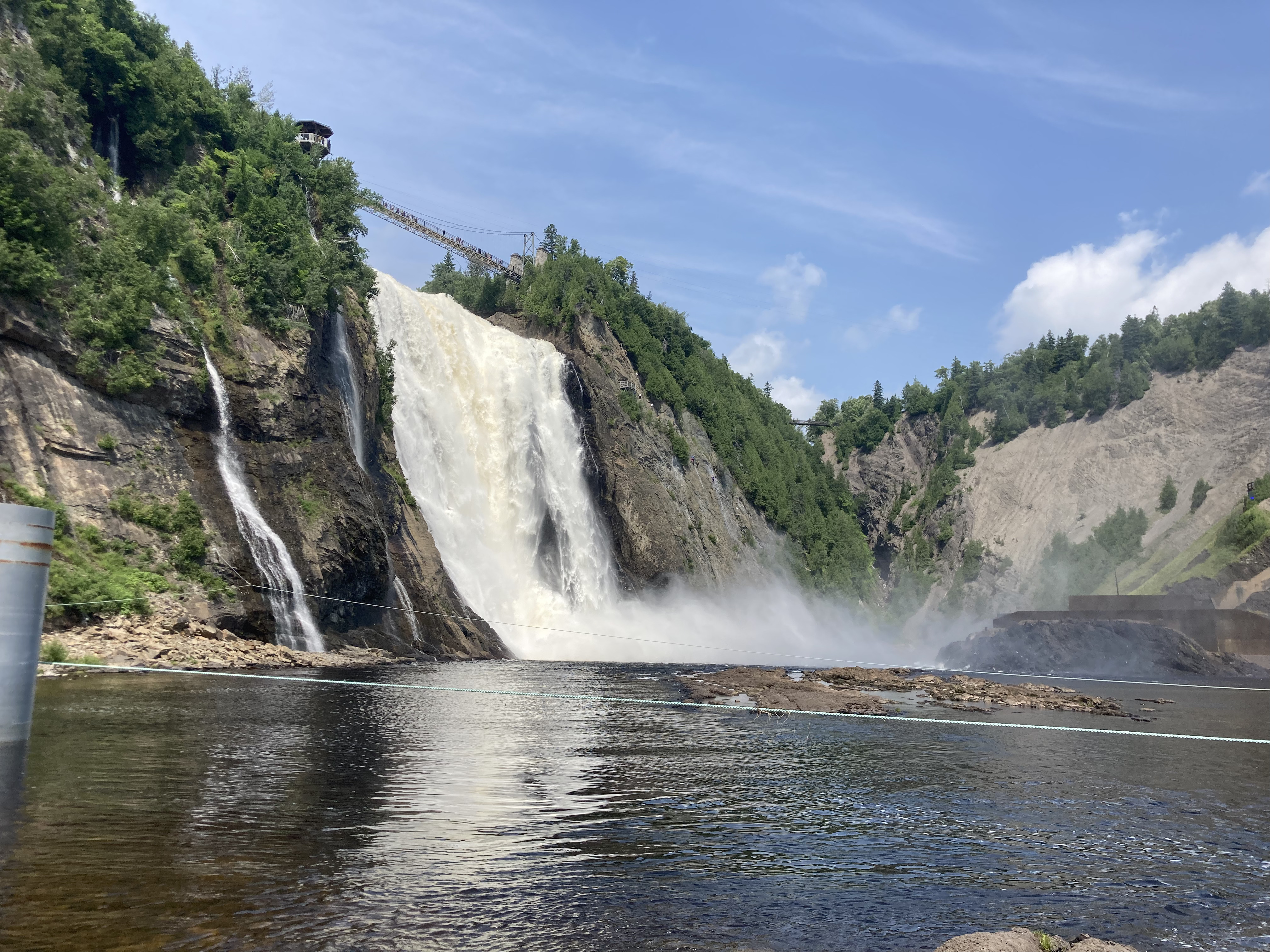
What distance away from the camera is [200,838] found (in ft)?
24.2

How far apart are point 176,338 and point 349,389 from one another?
37.8ft

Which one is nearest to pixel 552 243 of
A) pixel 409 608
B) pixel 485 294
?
pixel 485 294

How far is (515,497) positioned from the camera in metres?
51.6

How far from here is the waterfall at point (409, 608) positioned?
118 ft

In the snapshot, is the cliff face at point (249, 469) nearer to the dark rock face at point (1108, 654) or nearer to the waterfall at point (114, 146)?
the waterfall at point (114, 146)

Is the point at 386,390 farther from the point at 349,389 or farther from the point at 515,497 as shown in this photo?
the point at 515,497

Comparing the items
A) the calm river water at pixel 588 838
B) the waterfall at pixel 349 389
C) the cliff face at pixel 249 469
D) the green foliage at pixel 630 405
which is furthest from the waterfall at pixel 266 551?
the green foliage at pixel 630 405

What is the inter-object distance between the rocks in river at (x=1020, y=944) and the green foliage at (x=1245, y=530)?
67625 millimetres

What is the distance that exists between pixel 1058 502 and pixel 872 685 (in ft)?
277

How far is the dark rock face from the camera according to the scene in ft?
157

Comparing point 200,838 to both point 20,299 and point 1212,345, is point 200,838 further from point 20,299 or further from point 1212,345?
point 1212,345

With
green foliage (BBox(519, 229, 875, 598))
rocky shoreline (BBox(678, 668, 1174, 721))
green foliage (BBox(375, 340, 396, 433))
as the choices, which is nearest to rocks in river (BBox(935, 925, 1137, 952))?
rocky shoreline (BBox(678, 668, 1174, 721))

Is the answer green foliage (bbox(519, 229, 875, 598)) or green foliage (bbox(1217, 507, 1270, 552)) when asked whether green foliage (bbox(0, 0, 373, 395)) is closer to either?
green foliage (bbox(519, 229, 875, 598))

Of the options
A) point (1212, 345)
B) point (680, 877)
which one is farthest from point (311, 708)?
point (1212, 345)
